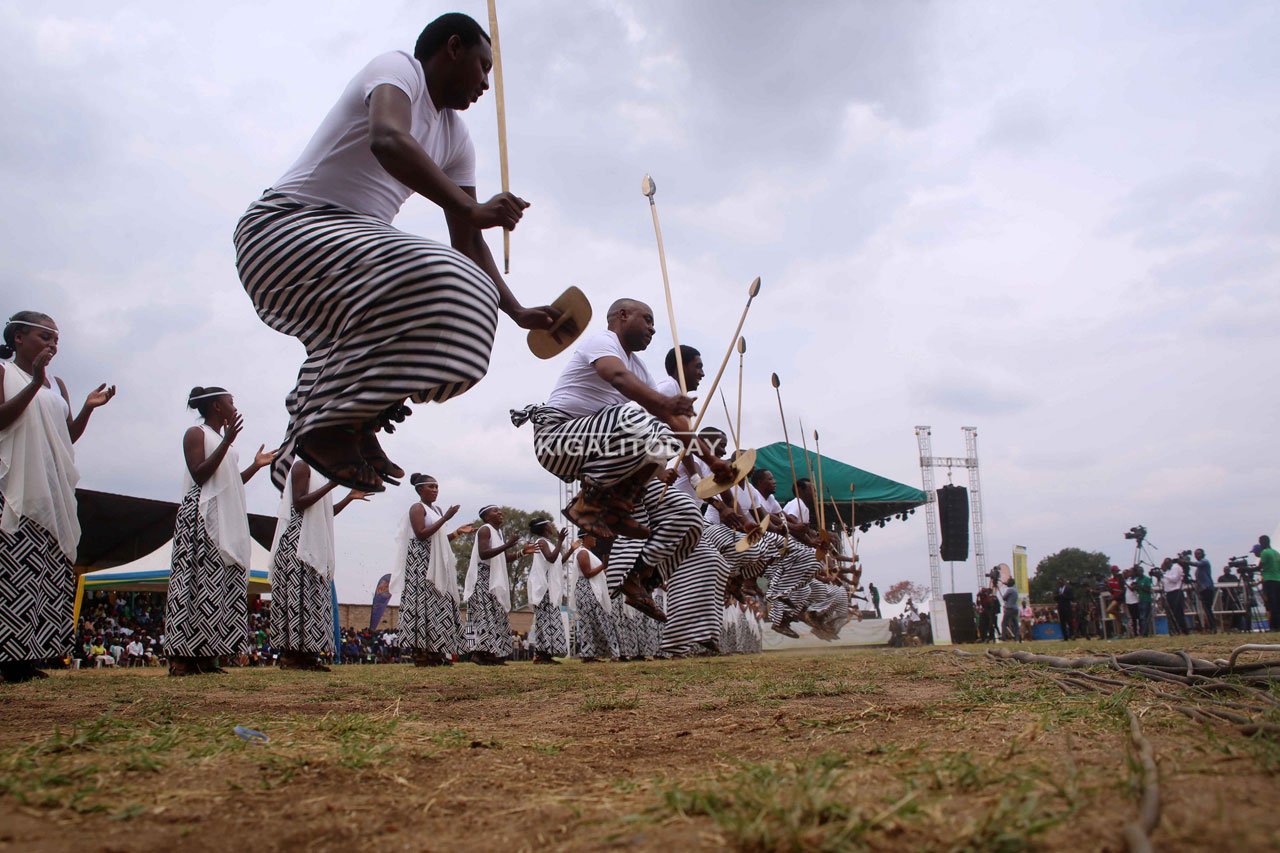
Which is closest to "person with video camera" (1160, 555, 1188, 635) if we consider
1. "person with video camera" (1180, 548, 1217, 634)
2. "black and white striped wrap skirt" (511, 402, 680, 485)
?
"person with video camera" (1180, 548, 1217, 634)

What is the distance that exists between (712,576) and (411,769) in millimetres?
5380

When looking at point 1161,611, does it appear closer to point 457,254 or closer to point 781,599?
point 781,599

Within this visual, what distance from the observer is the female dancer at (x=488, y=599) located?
411 inches

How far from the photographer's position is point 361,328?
8.10 ft

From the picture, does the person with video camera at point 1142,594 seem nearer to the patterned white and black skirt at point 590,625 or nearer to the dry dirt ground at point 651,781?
the patterned white and black skirt at point 590,625

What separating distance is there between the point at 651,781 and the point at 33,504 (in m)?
4.59

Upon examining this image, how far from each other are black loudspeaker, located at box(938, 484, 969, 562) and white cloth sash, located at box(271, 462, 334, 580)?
872 inches

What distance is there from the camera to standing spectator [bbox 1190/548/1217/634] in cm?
1530

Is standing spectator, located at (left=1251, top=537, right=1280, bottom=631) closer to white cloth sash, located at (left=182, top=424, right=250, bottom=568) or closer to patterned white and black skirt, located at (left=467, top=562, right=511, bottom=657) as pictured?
patterned white and black skirt, located at (left=467, top=562, right=511, bottom=657)

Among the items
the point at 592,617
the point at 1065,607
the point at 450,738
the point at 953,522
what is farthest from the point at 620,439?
the point at 953,522

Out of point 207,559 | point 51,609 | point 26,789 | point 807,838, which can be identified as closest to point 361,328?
point 26,789

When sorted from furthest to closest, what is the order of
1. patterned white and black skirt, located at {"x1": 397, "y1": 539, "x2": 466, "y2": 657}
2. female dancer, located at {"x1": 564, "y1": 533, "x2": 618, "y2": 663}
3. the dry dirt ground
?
1. female dancer, located at {"x1": 564, "y1": 533, "x2": 618, "y2": 663}
2. patterned white and black skirt, located at {"x1": 397, "y1": 539, "x2": 466, "y2": 657}
3. the dry dirt ground

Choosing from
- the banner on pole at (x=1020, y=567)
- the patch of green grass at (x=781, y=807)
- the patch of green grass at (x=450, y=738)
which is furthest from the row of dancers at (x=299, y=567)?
the banner on pole at (x=1020, y=567)

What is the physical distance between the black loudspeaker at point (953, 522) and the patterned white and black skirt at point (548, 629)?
678 inches
